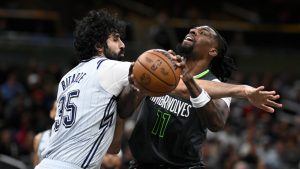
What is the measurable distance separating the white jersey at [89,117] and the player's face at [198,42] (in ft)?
4.55

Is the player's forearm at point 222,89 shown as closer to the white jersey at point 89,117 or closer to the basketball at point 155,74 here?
the basketball at point 155,74

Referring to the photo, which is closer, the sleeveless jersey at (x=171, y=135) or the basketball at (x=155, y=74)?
the basketball at (x=155, y=74)

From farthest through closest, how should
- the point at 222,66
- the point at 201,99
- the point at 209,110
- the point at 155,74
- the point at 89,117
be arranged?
the point at 222,66, the point at 209,110, the point at 201,99, the point at 89,117, the point at 155,74

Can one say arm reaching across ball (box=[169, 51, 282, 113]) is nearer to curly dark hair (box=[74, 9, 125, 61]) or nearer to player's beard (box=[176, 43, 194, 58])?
player's beard (box=[176, 43, 194, 58])

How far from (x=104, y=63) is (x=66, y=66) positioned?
500 inches

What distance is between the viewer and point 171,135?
6.97 metres

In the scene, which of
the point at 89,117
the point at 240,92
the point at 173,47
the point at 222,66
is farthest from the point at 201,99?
the point at 173,47

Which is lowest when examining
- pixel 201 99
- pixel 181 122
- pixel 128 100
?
pixel 181 122

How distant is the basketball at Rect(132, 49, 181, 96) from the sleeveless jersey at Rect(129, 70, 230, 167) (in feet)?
4.13

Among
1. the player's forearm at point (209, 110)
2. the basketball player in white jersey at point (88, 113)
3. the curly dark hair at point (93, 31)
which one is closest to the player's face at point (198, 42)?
the player's forearm at point (209, 110)

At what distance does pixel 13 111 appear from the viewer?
1523 cm

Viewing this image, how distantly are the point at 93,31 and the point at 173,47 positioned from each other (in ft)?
39.7

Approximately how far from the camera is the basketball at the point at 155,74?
5656 millimetres

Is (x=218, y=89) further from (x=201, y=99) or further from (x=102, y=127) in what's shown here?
(x=102, y=127)
